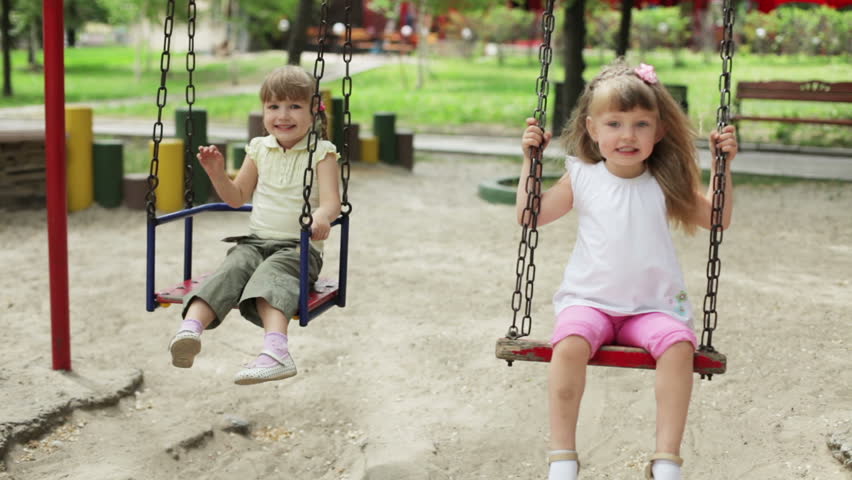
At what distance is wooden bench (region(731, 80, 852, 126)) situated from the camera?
41.7 feet

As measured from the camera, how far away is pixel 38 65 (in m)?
28.1

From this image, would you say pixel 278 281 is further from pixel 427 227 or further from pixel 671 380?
pixel 427 227

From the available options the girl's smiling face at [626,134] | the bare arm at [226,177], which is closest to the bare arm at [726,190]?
the girl's smiling face at [626,134]

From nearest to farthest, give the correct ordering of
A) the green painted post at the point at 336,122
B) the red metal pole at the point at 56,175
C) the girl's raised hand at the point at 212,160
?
the girl's raised hand at the point at 212,160 < the red metal pole at the point at 56,175 < the green painted post at the point at 336,122

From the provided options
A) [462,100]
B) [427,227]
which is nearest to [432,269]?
[427,227]

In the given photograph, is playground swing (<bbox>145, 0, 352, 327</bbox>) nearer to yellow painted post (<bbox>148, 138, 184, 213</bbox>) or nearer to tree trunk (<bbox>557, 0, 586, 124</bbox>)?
yellow painted post (<bbox>148, 138, 184, 213</bbox>)

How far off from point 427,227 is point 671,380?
5499 mm

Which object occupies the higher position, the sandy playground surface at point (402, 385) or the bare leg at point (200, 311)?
the bare leg at point (200, 311)

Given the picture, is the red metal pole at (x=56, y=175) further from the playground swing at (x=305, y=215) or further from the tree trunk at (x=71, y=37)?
the tree trunk at (x=71, y=37)

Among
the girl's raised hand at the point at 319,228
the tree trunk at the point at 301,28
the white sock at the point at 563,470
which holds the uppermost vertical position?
the tree trunk at the point at 301,28

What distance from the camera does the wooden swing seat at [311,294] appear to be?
12.1 feet

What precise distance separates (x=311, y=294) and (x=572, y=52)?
941cm

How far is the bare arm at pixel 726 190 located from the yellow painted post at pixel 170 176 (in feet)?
19.4

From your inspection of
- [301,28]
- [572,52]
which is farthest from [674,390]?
[572,52]
